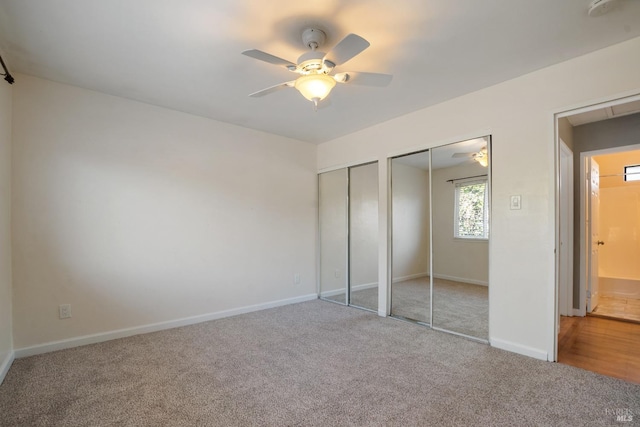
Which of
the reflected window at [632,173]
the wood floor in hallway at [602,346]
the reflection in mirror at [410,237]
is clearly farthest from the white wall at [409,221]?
the reflected window at [632,173]

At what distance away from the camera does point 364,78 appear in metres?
2.15

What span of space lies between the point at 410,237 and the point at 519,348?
1546 mm

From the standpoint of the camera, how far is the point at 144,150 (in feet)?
10.7

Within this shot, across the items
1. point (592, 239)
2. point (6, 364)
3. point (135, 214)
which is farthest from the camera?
point (592, 239)

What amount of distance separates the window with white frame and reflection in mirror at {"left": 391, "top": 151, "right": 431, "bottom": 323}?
0.34m

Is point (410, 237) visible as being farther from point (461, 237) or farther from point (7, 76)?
→ point (7, 76)

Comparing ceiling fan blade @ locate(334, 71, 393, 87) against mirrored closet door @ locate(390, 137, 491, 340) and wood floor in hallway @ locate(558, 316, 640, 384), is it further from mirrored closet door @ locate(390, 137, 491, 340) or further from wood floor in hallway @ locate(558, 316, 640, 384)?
wood floor in hallway @ locate(558, 316, 640, 384)

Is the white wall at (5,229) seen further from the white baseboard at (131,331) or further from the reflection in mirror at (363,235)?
the reflection in mirror at (363,235)

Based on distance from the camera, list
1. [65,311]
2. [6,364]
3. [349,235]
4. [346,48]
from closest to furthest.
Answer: [346,48] → [6,364] → [65,311] → [349,235]

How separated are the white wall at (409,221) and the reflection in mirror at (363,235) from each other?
0.92 ft

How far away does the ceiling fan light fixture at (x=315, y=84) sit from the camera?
82.0 inches

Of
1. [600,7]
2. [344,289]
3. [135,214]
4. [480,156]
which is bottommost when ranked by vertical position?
[344,289]

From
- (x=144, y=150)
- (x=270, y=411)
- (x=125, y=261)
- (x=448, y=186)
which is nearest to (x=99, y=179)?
(x=144, y=150)

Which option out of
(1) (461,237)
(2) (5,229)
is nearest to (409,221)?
(1) (461,237)
